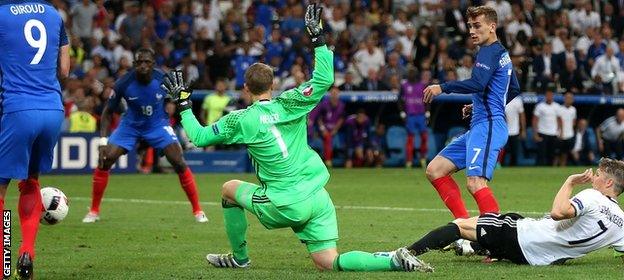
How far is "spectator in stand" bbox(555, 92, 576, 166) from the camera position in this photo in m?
29.6

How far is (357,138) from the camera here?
95.5 ft

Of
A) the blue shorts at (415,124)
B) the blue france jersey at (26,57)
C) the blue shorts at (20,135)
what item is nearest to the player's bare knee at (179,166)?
the blue france jersey at (26,57)

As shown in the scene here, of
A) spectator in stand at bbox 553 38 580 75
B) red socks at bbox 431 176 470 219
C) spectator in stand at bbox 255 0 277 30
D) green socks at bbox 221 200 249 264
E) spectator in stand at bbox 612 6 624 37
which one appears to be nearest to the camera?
green socks at bbox 221 200 249 264

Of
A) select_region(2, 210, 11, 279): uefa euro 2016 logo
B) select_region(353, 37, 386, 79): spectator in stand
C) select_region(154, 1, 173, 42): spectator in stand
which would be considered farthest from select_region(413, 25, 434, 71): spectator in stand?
select_region(2, 210, 11, 279): uefa euro 2016 logo

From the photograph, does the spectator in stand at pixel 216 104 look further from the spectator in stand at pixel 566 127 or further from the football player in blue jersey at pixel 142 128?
the football player in blue jersey at pixel 142 128

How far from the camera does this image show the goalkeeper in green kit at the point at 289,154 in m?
9.85

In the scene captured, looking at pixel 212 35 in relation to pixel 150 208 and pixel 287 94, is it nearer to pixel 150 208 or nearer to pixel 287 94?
pixel 150 208

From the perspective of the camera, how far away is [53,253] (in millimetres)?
12148

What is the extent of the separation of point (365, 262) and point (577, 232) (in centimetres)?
172

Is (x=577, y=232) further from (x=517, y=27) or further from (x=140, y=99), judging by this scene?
(x=517, y=27)

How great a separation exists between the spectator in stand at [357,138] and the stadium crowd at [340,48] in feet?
0.11

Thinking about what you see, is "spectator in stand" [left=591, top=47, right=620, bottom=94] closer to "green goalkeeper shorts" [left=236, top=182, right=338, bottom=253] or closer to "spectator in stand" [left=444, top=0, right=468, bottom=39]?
"spectator in stand" [left=444, top=0, right=468, bottom=39]

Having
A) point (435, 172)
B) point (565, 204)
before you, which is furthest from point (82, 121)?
point (565, 204)

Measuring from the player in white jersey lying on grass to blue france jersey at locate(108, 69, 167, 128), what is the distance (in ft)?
21.0
